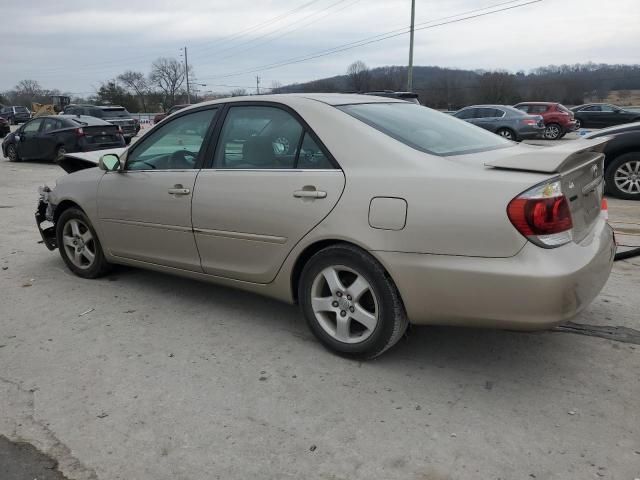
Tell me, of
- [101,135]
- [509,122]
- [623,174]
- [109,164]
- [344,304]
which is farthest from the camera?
[509,122]

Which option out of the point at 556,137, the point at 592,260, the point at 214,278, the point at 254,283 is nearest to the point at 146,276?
the point at 214,278

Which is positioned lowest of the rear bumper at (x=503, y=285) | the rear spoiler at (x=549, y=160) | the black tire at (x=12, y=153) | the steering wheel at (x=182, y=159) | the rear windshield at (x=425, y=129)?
the black tire at (x=12, y=153)

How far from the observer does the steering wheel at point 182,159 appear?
3959 mm

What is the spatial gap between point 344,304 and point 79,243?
9.58ft

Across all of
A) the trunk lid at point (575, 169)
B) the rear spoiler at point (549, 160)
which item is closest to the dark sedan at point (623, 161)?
the trunk lid at point (575, 169)

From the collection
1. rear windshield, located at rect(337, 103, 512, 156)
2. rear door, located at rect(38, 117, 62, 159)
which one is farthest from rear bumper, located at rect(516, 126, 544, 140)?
rear windshield, located at rect(337, 103, 512, 156)

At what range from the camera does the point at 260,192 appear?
3.44 meters

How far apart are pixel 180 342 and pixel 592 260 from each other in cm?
254

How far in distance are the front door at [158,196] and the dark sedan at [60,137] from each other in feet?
39.0

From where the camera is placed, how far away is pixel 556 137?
2283cm

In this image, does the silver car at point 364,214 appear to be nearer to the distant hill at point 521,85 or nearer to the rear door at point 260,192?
the rear door at point 260,192

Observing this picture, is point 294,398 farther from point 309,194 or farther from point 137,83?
point 137,83

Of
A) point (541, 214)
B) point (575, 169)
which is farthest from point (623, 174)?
point (541, 214)

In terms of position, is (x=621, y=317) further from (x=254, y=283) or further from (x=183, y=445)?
(x=183, y=445)
